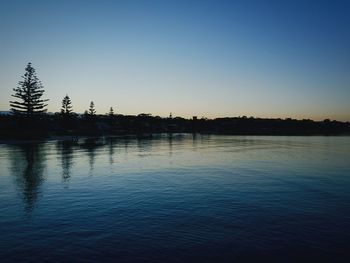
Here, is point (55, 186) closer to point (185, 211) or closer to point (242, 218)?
point (185, 211)

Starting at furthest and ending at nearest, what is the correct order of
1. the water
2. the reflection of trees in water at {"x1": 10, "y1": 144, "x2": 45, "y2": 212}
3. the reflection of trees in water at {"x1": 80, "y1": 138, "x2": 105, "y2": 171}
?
the reflection of trees in water at {"x1": 80, "y1": 138, "x2": 105, "y2": 171}
the reflection of trees in water at {"x1": 10, "y1": 144, "x2": 45, "y2": 212}
the water

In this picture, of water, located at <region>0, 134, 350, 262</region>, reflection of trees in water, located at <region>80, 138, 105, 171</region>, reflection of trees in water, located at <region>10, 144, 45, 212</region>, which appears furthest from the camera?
reflection of trees in water, located at <region>80, 138, 105, 171</region>

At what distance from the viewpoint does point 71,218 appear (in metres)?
17.1

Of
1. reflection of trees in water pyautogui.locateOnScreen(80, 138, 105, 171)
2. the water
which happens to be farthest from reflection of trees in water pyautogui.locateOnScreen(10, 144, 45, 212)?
reflection of trees in water pyautogui.locateOnScreen(80, 138, 105, 171)

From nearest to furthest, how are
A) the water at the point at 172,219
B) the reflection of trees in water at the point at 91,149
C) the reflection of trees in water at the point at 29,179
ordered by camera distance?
the water at the point at 172,219 < the reflection of trees in water at the point at 29,179 < the reflection of trees in water at the point at 91,149

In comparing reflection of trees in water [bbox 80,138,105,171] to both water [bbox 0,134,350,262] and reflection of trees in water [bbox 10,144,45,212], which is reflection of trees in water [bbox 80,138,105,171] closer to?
reflection of trees in water [bbox 10,144,45,212]

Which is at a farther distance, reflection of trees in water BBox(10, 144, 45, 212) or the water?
reflection of trees in water BBox(10, 144, 45, 212)

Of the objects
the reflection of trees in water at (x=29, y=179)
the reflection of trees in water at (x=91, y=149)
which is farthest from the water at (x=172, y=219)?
the reflection of trees in water at (x=91, y=149)

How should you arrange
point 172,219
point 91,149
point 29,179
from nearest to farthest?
point 172,219, point 29,179, point 91,149

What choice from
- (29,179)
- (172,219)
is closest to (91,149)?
(29,179)

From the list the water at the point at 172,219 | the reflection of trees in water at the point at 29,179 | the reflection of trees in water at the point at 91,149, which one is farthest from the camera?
the reflection of trees in water at the point at 91,149

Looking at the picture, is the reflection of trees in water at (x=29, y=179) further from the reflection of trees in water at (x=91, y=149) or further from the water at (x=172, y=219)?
the reflection of trees in water at (x=91, y=149)

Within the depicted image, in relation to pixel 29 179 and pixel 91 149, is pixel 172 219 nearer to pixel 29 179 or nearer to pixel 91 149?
pixel 29 179

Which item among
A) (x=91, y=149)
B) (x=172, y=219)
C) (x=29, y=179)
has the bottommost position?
(x=172, y=219)
